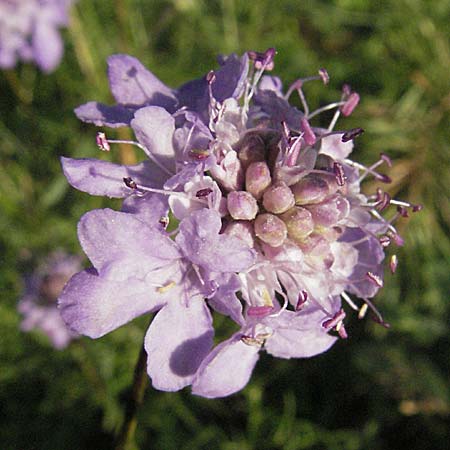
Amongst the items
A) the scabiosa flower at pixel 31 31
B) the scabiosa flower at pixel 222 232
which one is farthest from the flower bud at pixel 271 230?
the scabiosa flower at pixel 31 31

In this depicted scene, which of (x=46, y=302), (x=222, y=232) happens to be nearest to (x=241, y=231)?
(x=222, y=232)

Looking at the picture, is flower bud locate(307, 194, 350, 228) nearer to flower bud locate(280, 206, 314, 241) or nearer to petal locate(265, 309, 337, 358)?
flower bud locate(280, 206, 314, 241)

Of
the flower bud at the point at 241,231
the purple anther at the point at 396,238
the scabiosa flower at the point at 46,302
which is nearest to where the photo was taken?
the flower bud at the point at 241,231

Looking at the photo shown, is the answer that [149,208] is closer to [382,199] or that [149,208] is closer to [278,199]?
[278,199]

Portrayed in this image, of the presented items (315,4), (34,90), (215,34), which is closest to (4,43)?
(34,90)

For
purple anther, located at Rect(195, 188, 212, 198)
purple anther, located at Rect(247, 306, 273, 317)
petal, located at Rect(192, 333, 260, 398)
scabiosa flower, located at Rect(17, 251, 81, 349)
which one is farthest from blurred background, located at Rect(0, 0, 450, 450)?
purple anther, located at Rect(195, 188, 212, 198)

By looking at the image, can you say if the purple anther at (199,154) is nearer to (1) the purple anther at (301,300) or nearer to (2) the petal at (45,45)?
(1) the purple anther at (301,300)
